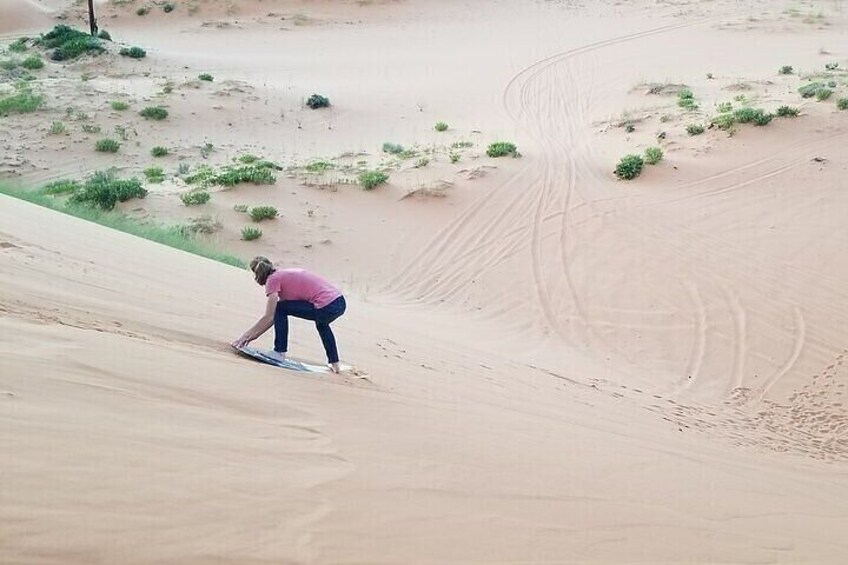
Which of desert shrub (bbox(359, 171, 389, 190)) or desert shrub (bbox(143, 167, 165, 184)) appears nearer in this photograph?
desert shrub (bbox(359, 171, 389, 190))

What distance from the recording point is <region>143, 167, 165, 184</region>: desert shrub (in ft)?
47.9

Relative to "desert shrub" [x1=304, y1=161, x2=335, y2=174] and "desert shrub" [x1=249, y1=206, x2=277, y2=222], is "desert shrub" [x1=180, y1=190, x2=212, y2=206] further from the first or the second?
"desert shrub" [x1=304, y1=161, x2=335, y2=174]

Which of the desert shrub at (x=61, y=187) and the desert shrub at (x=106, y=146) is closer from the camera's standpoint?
the desert shrub at (x=61, y=187)

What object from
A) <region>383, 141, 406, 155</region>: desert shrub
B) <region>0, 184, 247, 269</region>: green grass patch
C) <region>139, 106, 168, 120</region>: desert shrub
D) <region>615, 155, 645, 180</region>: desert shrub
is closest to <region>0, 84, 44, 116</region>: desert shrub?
<region>139, 106, 168, 120</region>: desert shrub

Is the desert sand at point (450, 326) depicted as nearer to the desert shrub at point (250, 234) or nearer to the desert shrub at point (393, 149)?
the desert shrub at point (250, 234)

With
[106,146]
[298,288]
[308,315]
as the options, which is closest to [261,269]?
[298,288]

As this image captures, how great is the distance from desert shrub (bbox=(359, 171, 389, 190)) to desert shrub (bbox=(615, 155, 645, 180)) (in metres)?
4.32

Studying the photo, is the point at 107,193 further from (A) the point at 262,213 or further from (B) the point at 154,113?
(B) the point at 154,113

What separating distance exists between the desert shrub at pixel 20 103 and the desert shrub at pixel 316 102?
6.28 metres

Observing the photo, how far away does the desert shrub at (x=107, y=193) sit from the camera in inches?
500

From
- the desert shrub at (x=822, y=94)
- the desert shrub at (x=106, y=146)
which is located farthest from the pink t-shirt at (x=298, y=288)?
the desert shrub at (x=822, y=94)

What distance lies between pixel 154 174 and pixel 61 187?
6.04ft

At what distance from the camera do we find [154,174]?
15.0m

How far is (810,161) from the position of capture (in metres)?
15.4
